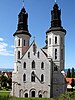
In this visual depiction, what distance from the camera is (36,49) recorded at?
48.9 metres

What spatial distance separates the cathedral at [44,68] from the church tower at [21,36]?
193cm

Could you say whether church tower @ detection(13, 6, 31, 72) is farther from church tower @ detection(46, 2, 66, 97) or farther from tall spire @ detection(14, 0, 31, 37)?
church tower @ detection(46, 2, 66, 97)

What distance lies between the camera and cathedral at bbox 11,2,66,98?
48.2 m

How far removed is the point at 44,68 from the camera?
1902 inches

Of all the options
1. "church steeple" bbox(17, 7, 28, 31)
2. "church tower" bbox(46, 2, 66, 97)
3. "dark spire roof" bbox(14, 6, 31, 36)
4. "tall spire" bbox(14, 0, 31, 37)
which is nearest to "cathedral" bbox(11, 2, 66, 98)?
"church tower" bbox(46, 2, 66, 97)

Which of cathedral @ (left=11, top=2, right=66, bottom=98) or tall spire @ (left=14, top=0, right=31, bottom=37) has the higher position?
tall spire @ (left=14, top=0, right=31, bottom=37)

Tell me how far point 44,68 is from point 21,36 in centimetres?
949

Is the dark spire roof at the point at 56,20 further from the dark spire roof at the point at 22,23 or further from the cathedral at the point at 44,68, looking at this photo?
the dark spire roof at the point at 22,23

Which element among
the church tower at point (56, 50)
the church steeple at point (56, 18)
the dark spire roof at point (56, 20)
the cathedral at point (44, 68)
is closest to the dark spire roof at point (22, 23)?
the cathedral at point (44, 68)

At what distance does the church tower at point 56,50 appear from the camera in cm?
4897

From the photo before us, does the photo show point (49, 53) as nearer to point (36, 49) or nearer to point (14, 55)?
point (36, 49)

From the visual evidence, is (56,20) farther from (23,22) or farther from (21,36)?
(21,36)

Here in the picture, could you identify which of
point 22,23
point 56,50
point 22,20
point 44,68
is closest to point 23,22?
point 22,23

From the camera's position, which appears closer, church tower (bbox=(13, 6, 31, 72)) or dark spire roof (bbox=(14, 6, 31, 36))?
dark spire roof (bbox=(14, 6, 31, 36))
